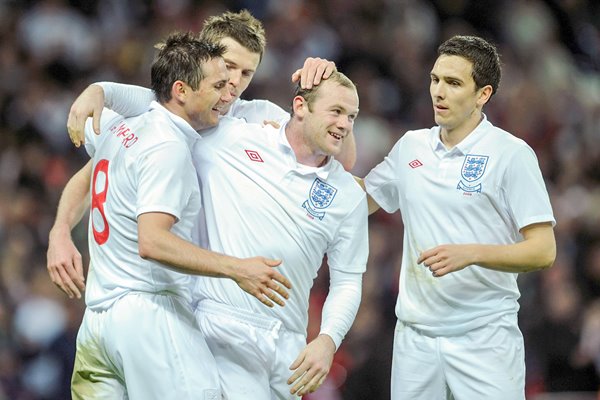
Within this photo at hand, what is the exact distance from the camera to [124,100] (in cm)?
561

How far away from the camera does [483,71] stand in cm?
577

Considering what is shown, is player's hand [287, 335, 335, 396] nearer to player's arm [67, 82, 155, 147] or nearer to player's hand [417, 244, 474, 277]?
player's hand [417, 244, 474, 277]

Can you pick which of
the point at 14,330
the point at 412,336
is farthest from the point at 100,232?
the point at 14,330

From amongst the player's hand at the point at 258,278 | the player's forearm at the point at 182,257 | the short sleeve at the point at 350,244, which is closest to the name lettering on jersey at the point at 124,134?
the player's forearm at the point at 182,257

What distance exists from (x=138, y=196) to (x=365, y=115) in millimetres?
7062

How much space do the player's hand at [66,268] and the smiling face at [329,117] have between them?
1270 mm

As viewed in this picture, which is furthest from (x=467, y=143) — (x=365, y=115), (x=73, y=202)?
(x=365, y=115)

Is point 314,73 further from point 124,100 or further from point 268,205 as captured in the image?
point 124,100

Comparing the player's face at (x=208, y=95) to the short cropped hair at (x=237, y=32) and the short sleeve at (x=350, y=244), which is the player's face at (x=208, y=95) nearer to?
the short cropped hair at (x=237, y=32)

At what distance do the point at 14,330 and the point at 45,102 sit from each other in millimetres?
2557

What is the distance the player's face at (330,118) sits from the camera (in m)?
5.74

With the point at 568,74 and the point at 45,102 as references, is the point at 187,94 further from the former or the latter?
the point at 568,74

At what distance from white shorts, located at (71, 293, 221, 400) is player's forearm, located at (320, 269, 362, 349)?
595mm

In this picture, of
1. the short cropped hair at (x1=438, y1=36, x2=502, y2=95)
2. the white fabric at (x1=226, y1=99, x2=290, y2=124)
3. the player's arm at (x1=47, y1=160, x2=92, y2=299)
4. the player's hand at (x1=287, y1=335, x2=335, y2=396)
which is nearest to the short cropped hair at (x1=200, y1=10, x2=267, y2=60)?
the white fabric at (x1=226, y1=99, x2=290, y2=124)
